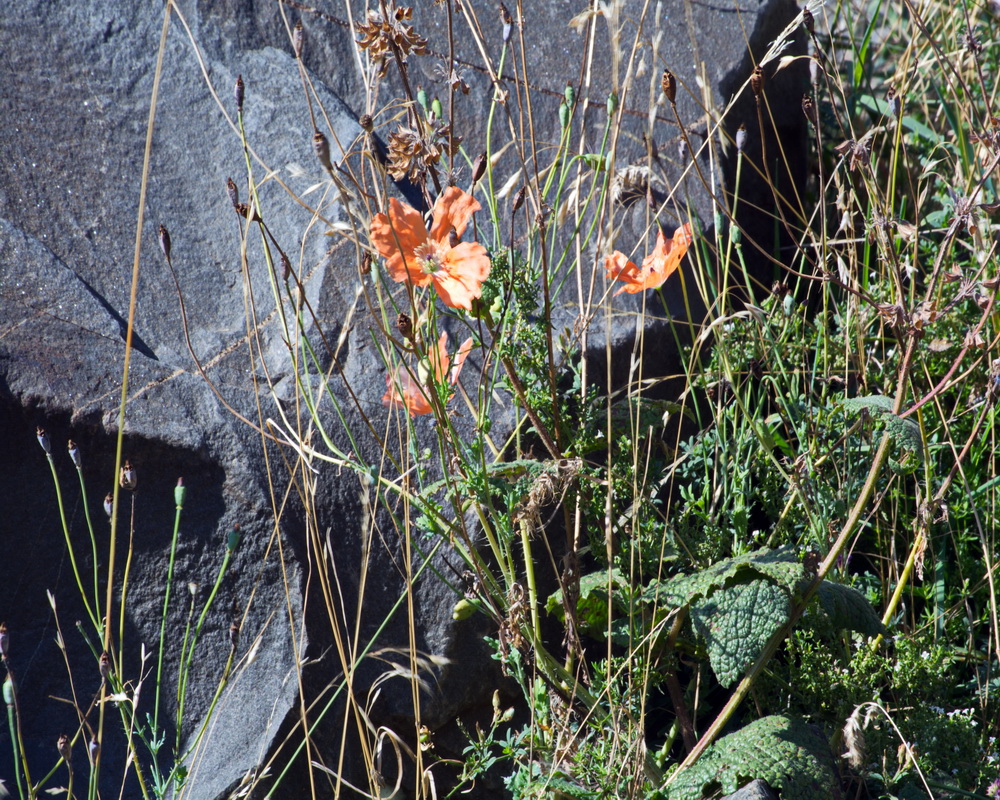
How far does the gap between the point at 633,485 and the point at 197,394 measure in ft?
2.83

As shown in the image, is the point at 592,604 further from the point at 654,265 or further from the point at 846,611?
the point at 654,265

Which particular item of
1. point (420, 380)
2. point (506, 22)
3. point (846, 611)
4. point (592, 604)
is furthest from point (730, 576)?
point (506, 22)

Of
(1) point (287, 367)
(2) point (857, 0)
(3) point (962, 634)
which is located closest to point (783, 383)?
(3) point (962, 634)

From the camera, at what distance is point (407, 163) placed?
1479mm

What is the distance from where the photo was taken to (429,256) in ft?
4.99

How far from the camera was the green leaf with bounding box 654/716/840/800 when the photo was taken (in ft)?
4.74

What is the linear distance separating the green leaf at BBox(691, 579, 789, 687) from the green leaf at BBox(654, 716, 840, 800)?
0.41 ft

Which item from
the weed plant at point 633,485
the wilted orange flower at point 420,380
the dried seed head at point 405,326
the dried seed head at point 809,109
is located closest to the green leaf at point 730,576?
the weed plant at point 633,485

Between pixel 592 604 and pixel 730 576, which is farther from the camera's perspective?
pixel 592 604

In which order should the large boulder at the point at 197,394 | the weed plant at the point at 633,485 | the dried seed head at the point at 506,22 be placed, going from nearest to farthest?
the weed plant at the point at 633,485, the dried seed head at the point at 506,22, the large boulder at the point at 197,394

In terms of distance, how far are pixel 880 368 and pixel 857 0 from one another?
76.6 inches

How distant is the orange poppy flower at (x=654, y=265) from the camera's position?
1719 millimetres

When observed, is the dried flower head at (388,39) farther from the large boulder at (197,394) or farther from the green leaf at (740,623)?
the green leaf at (740,623)

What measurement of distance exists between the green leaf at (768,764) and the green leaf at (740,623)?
0.41 feet
